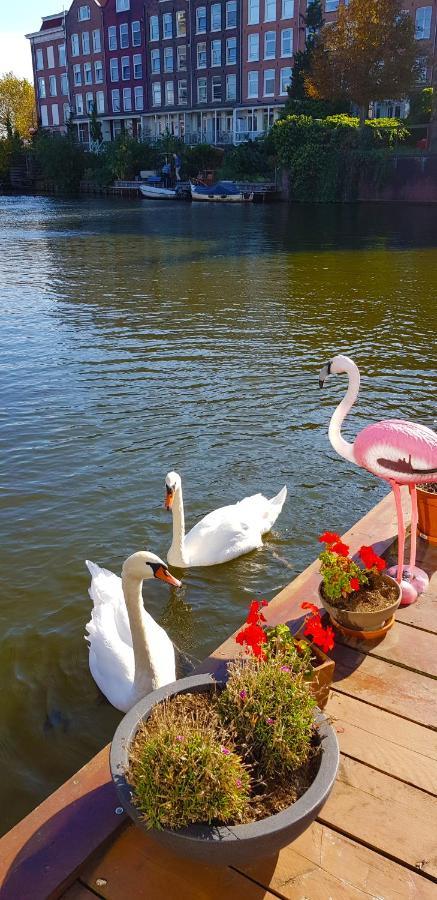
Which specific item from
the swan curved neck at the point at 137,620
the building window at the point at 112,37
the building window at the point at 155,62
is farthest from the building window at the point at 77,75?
the swan curved neck at the point at 137,620

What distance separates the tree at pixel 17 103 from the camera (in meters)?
95.1

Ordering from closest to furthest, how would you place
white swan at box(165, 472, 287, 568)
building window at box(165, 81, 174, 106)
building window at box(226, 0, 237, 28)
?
white swan at box(165, 472, 287, 568) → building window at box(226, 0, 237, 28) → building window at box(165, 81, 174, 106)

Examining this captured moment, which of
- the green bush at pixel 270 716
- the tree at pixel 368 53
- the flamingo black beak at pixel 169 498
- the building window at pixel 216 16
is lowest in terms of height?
the flamingo black beak at pixel 169 498

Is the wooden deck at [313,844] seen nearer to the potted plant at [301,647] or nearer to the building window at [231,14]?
the potted plant at [301,647]

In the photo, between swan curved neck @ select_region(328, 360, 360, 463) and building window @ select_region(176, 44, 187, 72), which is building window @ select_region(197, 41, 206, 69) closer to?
building window @ select_region(176, 44, 187, 72)

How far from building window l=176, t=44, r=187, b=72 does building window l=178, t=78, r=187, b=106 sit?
3.85 ft

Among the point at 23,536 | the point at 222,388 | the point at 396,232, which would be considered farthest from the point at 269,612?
the point at 396,232

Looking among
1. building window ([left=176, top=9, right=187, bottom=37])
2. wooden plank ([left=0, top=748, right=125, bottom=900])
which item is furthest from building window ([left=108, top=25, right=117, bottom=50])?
wooden plank ([left=0, top=748, right=125, bottom=900])

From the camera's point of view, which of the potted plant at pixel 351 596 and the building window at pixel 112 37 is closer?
the potted plant at pixel 351 596

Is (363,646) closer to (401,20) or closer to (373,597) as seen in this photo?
(373,597)

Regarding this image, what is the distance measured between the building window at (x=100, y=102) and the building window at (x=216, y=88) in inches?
704

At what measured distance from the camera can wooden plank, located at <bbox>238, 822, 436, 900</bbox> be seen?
9.23ft

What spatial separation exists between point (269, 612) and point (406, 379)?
9.28 m

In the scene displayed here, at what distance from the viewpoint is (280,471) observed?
9.32 metres
